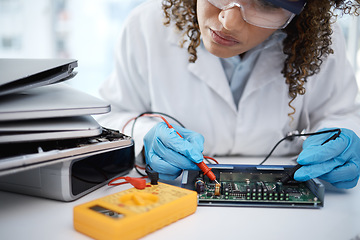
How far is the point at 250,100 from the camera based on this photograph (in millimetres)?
1334

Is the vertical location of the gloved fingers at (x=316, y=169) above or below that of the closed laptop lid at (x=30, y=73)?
below

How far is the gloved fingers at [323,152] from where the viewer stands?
93cm

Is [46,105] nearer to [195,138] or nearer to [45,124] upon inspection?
[45,124]

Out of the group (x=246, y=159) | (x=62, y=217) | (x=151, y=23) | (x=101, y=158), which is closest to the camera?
(x=62, y=217)

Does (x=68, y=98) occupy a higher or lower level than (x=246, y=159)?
higher

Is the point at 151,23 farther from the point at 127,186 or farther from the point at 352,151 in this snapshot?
the point at 352,151

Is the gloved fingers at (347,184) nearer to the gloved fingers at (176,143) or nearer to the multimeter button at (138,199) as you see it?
the gloved fingers at (176,143)

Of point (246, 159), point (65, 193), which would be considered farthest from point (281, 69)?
point (65, 193)

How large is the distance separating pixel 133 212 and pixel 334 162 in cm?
60

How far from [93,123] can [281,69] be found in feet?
2.68

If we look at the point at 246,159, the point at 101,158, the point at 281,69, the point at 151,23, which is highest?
the point at 151,23

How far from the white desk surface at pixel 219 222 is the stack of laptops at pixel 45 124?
0.07m

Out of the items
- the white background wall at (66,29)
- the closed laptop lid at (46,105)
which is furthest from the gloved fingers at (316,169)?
the white background wall at (66,29)

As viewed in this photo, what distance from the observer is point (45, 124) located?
0.76m
